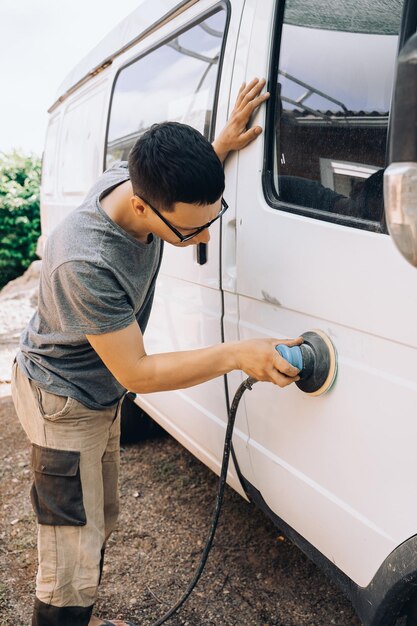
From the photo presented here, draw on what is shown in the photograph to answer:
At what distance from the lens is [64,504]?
190 cm

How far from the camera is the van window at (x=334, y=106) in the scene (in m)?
1.50

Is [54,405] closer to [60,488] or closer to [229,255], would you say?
[60,488]

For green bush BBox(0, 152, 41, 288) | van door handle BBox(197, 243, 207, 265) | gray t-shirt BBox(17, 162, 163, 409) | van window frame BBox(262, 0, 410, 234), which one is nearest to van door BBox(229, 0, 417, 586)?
van window frame BBox(262, 0, 410, 234)

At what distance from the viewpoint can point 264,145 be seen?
1884 mm

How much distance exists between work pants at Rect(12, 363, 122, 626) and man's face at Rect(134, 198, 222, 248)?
59 cm

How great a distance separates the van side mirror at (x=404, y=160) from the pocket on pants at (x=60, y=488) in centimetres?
133

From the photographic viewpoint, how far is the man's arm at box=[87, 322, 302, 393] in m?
1.63

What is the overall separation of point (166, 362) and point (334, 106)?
801 millimetres

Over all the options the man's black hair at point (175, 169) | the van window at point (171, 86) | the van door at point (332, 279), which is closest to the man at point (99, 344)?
the man's black hair at point (175, 169)

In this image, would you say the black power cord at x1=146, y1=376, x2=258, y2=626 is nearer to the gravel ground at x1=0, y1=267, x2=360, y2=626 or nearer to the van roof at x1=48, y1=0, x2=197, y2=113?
the gravel ground at x1=0, y1=267, x2=360, y2=626

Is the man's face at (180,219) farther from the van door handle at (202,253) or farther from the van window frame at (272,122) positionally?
the van door handle at (202,253)

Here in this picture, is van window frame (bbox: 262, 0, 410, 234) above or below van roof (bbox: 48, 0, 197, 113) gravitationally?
below

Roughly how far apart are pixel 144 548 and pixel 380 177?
1994 mm

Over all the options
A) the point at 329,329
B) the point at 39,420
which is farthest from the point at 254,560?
the point at 329,329
